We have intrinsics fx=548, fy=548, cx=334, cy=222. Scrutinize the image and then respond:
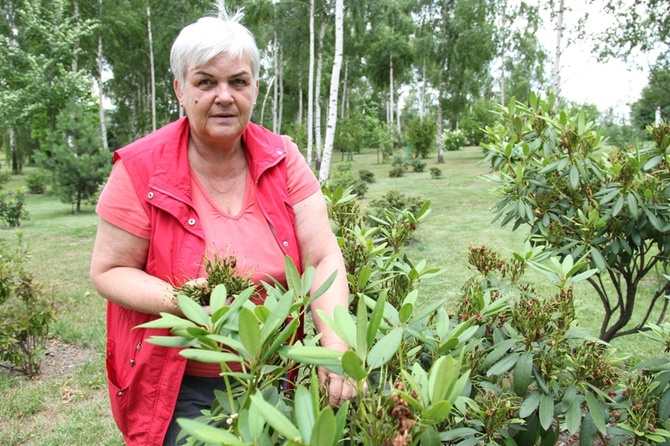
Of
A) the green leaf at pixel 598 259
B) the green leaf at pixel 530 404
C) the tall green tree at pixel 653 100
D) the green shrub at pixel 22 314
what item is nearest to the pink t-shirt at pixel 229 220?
the green leaf at pixel 530 404

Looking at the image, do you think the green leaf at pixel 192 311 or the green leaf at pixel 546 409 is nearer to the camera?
the green leaf at pixel 192 311

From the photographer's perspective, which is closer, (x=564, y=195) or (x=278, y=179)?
(x=278, y=179)

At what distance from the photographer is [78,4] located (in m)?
Result: 22.2

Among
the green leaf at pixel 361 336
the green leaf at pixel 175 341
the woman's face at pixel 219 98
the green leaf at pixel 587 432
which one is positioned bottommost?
the green leaf at pixel 587 432

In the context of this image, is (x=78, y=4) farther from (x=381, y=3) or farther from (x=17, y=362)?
(x=17, y=362)

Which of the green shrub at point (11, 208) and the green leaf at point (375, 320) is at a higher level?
the green leaf at point (375, 320)

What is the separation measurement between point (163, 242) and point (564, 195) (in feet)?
6.71

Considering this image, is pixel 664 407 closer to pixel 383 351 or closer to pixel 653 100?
pixel 383 351

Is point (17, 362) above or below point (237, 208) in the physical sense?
below

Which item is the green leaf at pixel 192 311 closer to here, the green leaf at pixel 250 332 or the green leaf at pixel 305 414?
the green leaf at pixel 250 332

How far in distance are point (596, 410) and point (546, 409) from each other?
0.13 metres

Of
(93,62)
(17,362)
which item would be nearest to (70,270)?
(17,362)

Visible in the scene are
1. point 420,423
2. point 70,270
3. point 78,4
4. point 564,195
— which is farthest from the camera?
point 78,4

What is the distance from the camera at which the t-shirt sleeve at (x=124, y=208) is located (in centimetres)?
163
